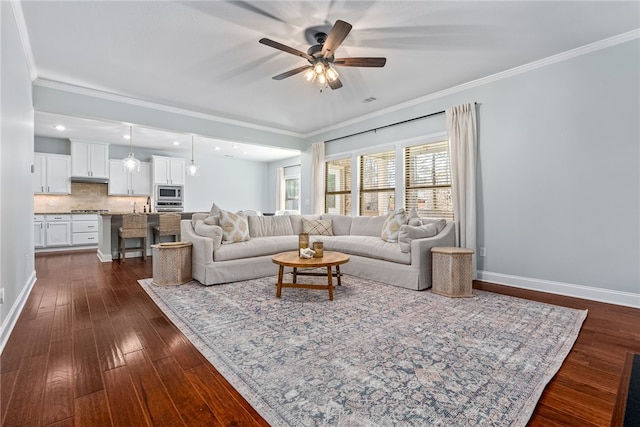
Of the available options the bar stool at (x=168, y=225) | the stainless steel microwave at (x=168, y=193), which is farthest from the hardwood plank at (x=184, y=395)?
the stainless steel microwave at (x=168, y=193)

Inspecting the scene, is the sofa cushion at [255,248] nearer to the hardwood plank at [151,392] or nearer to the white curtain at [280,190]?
the hardwood plank at [151,392]

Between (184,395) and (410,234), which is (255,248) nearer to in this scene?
(410,234)

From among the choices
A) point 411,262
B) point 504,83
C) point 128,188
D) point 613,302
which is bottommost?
point 613,302

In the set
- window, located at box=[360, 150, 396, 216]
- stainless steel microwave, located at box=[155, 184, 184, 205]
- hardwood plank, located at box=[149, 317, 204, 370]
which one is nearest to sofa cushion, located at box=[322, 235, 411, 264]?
window, located at box=[360, 150, 396, 216]

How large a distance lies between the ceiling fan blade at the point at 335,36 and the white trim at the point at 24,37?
102 inches

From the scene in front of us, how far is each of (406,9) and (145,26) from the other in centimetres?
242

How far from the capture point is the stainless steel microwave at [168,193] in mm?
8172

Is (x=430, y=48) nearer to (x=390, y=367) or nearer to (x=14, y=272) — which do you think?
(x=390, y=367)

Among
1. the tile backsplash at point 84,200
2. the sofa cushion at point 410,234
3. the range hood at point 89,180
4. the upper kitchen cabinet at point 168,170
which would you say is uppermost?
the upper kitchen cabinet at point 168,170

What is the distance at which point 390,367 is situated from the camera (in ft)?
6.00

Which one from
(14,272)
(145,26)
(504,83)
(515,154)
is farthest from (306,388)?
(504,83)

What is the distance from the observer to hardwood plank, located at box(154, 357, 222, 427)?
139cm

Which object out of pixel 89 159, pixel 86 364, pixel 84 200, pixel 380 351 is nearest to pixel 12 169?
pixel 86 364

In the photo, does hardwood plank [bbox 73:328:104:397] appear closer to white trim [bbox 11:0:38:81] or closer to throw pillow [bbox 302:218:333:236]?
white trim [bbox 11:0:38:81]
